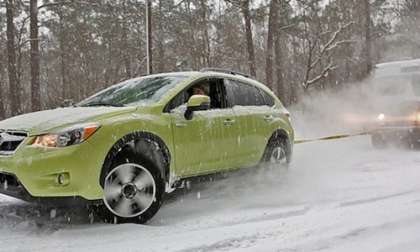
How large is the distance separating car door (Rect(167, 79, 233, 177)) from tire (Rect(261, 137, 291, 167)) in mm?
1108

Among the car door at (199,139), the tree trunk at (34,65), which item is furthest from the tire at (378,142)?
the tree trunk at (34,65)

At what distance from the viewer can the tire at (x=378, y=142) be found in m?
11.9

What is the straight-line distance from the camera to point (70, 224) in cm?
517

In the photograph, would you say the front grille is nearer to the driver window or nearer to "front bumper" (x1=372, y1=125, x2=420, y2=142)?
the driver window

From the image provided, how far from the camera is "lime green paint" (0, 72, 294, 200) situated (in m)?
4.67

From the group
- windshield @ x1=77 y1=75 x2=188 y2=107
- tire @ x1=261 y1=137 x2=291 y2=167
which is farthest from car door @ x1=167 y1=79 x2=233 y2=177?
tire @ x1=261 y1=137 x2=291 y2=167

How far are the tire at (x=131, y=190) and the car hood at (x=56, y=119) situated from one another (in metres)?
0.46

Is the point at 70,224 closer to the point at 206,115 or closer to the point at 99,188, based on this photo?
the point at 99,188

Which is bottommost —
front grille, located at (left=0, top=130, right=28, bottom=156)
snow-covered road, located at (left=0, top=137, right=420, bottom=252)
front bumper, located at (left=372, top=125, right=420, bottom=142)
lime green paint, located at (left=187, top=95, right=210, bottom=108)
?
snow-covered road, located at (left=0, top=137, right=420, bottom=252)

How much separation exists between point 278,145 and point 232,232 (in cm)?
286

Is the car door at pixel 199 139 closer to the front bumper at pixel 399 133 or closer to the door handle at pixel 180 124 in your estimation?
the door handle at pixel 180 124

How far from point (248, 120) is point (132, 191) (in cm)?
224

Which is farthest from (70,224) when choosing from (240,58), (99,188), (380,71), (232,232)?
(240,58)

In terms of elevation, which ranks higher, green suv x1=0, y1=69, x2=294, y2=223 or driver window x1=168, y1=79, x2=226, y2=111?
driver window x1=168, y1=79, x2=226, y2=111
